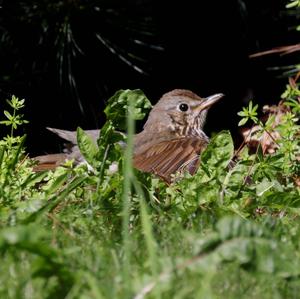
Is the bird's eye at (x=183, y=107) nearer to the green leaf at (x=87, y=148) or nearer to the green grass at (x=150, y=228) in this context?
the green grass at (x=150, y=228)

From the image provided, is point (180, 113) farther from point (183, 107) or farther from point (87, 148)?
point (87, 148)

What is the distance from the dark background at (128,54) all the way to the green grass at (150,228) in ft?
9.49

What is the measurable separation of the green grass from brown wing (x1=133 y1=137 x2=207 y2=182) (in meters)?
Result: 0.98

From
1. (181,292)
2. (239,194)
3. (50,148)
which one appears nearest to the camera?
(181,292)

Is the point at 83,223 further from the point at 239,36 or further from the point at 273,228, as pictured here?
the point at 239,36

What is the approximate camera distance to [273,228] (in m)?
2.72

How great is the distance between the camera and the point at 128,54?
7.13 metres

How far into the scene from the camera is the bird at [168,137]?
17.0 feet

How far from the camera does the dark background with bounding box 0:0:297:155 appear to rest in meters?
6.77

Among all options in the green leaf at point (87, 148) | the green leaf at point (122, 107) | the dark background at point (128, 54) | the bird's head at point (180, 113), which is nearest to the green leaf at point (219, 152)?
the green leaf at point (122, 107)

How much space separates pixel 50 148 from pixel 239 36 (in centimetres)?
195

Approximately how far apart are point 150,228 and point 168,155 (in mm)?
3026

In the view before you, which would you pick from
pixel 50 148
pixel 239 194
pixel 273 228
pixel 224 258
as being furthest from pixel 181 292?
pixel 50 148

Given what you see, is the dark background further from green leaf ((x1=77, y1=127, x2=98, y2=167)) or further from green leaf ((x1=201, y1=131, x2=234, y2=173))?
green leaf ((x1=201, y1=131, x2=234, y2=173))
